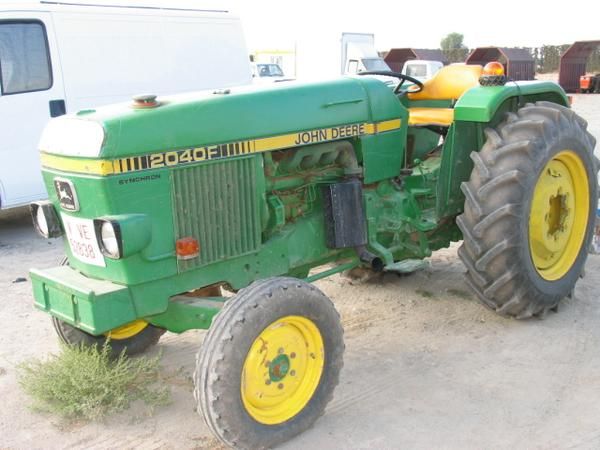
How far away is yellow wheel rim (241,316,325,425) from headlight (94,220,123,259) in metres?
0.76

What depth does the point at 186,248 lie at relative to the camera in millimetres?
3387

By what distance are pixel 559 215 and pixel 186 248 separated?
110 inches

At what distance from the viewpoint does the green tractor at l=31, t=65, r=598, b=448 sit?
313 centimetres

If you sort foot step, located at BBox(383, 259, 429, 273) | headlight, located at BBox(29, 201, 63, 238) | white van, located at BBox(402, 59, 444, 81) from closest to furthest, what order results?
headlight, located at BBox(29, 201, 63, 238) < foot step, located at BBox(383, 259, 429, 273) < white van, located at BBox(402, 59, 444, 81)

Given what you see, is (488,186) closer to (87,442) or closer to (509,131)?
(509,131)

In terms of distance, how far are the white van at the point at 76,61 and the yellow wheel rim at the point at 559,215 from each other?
528 centimetres

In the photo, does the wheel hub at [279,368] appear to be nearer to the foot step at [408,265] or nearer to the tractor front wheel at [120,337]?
the tractor front wheel at [120,337]

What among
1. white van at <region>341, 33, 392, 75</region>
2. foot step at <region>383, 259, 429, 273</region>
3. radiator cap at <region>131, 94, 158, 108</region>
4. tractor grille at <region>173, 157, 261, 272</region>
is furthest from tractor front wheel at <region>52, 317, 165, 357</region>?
white van at <region>341, 33, 392, 75</region>

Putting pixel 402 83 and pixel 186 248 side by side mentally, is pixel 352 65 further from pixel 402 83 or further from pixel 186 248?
pixel 186 248

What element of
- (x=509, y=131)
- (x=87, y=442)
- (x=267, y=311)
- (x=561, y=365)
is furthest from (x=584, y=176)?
(x=87, y=442)

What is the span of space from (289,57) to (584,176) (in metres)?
21.3

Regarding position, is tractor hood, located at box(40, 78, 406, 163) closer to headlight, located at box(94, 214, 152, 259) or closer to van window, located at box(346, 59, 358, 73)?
headlight, located at box(94, 214, 152, 259)

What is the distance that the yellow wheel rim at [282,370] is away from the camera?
10.3ft

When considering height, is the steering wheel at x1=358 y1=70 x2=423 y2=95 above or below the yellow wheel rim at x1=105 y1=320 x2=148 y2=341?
above
